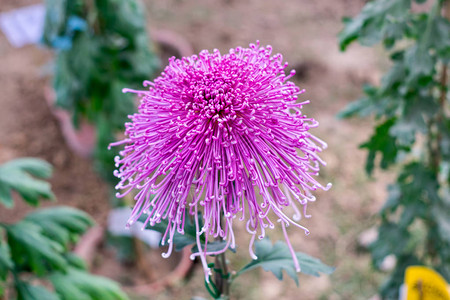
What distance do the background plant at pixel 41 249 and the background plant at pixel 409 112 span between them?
868mm

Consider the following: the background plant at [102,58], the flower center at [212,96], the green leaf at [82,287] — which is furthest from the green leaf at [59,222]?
the flower center at [212,96]

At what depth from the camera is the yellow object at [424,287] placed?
103 cm

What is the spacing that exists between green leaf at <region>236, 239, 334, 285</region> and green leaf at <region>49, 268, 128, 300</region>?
2.07 ft

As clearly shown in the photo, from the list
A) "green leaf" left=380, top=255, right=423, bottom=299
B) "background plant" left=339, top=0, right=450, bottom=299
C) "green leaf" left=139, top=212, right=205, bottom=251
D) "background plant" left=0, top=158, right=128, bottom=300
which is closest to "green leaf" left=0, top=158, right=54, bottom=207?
"background plant" left=0, top=158, right=128, bottom=300

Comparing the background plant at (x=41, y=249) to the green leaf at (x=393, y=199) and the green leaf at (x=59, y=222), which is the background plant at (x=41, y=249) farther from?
the green leaf at (x=393, y=199)

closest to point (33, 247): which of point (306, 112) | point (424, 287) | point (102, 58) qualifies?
point (102, 58)

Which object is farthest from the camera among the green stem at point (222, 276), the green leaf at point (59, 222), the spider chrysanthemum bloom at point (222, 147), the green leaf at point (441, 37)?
the green leaf at point (59, 222)

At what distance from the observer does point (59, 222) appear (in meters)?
A: 1.40

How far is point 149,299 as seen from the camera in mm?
1993

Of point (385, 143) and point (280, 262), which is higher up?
point (385, 143)

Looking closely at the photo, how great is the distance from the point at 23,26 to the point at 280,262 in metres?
1.67

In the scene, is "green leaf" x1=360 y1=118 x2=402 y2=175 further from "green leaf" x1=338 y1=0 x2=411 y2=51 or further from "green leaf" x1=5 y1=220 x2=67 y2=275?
"green leaf" x1=5 y1=220 x2=67 y2=275

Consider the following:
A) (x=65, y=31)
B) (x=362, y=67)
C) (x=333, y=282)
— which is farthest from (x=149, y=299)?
(x=362, y=67)

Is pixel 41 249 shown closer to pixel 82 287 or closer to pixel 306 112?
pixel 82 287
